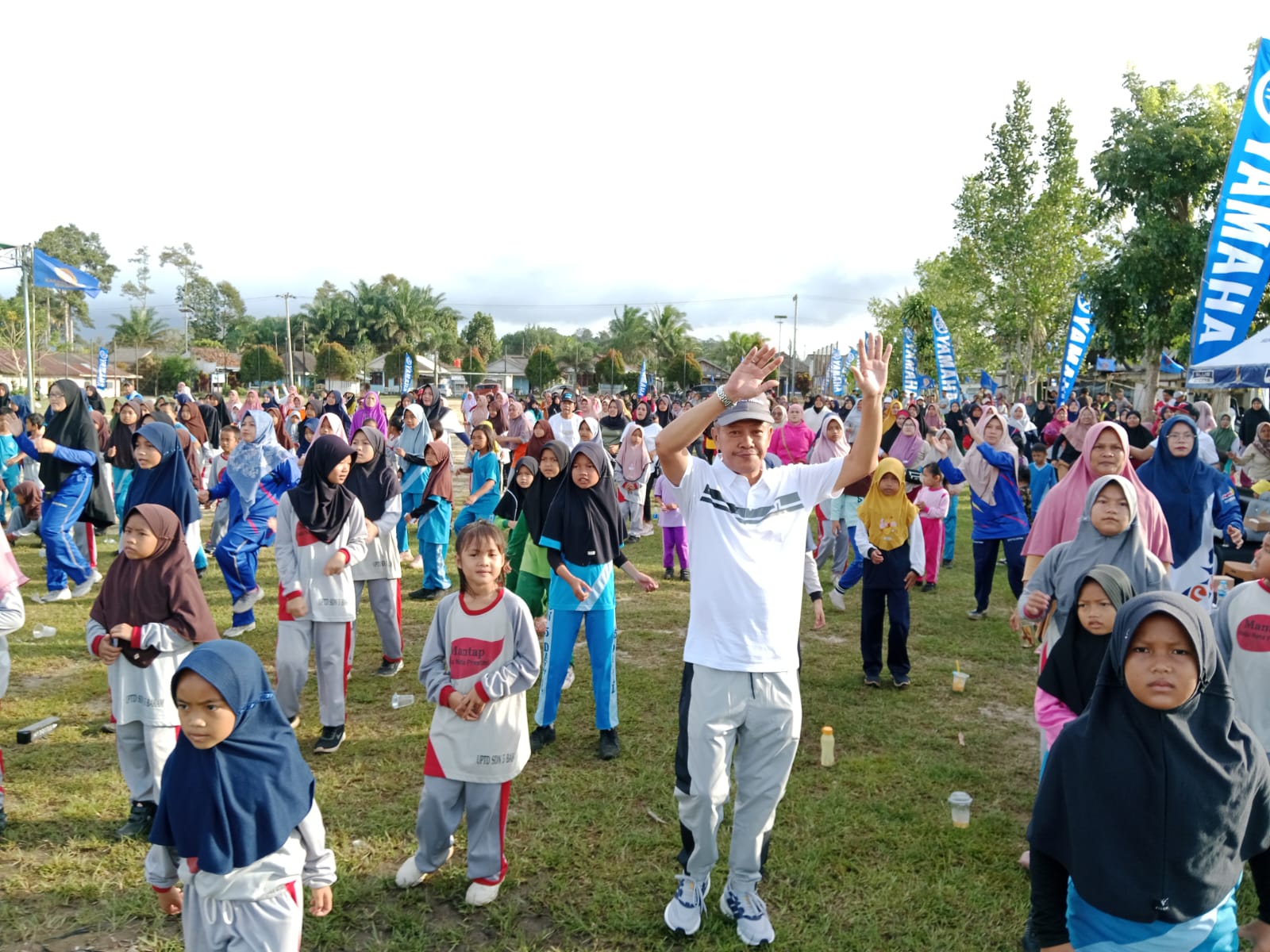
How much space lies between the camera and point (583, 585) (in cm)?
498

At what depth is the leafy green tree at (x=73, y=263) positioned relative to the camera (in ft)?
232

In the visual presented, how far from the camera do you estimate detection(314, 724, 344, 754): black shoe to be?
509cm

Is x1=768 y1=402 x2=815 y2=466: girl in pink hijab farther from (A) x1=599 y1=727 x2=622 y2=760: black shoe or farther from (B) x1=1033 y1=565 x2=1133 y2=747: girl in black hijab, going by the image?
(B) x1=1033 y1=565 x2=1133 y2=747: girl in black hijab

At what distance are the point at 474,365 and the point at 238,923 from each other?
2522 inches

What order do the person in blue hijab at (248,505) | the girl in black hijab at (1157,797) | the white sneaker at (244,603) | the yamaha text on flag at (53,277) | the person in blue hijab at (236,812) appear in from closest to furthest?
the girl in black hijab at (1157,797) → the person in blue hijab at (236,812) → the person in blue hijab at (248,505) → the white sneaker at (244,603) → the yamaha text on flag at (53,277)

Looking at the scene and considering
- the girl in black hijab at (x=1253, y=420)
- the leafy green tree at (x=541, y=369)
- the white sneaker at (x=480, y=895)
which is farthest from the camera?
the leafy green tree at (x=541, y=369)

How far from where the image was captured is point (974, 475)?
8109 mm

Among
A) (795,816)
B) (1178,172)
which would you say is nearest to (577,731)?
(795,816)

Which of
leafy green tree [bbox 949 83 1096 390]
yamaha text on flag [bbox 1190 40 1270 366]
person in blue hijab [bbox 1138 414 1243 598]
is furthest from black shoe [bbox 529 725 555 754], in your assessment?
leafy green tree [bbox 949 83 1096 390]

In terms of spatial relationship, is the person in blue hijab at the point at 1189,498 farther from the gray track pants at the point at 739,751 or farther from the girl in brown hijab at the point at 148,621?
the girl in brown hijab at the point at 148,621

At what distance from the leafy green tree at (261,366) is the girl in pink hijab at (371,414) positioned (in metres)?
42.7

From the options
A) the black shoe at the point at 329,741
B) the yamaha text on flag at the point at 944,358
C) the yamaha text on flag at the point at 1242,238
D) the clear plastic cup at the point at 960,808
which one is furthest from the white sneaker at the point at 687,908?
the yamaha text on flag at the point at 944,358

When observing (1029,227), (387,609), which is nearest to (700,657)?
(387,609)

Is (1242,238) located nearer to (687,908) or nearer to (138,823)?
(687,908)
